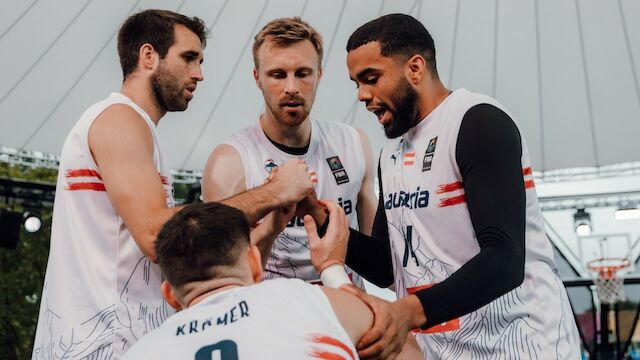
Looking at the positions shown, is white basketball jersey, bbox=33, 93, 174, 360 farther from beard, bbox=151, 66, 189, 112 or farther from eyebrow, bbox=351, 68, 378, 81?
eyebrow, bbox=351, 68, 378, 81

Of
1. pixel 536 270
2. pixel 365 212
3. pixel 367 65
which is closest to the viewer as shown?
pixel 536 270

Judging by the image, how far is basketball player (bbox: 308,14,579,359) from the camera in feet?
6.40

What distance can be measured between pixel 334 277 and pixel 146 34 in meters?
1.38

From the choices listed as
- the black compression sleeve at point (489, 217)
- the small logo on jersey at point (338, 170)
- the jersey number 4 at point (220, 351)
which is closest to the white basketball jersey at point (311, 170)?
the small logo on jersey at point (338, 170)

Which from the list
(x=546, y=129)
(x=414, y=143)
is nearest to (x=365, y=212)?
(x=414, y=143)

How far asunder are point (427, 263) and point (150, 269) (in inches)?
36.9

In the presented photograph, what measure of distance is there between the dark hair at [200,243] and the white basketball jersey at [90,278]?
783 millimetres

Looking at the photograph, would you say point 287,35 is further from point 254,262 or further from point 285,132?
point 254,262

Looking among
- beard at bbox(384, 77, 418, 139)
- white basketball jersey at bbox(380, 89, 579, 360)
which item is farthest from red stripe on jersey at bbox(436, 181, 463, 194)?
beard at bbox(384, 77, 418, 139)

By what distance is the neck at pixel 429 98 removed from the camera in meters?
2.52

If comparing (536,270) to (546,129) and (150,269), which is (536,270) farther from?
(546,129)

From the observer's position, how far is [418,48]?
8.27 ft

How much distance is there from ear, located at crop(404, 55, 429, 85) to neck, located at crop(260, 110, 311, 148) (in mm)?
950

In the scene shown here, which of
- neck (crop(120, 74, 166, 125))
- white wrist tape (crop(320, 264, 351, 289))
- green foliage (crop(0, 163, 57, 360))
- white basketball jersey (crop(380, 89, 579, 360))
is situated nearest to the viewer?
white wrist tape (crop(320, 264, 351, 289))
